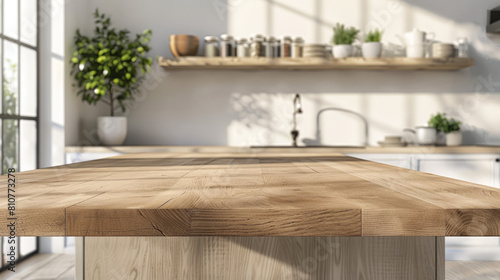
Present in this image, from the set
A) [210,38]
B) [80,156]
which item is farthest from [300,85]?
[80,156]

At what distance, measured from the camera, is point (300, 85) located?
3605 mm

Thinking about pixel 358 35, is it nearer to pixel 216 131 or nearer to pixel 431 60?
pixel 431 60

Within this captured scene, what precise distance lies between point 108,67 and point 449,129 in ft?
8.78

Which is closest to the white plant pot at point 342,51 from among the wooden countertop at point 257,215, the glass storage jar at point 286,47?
the glass storage jar at point 286,47

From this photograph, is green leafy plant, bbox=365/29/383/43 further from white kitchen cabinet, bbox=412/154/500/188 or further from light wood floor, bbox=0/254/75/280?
light wood floor, bbox=0/254/75/280

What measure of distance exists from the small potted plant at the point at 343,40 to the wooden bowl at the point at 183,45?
3.70 feet

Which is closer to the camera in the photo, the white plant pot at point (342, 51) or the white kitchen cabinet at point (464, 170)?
the white kitchen cabinet at point (464, 170)

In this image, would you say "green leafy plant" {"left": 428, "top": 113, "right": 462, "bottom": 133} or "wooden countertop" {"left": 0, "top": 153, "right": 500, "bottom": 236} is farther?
"green leafy plant" {"left": 428, "top": 113, "right": 462, "bottom": 133}

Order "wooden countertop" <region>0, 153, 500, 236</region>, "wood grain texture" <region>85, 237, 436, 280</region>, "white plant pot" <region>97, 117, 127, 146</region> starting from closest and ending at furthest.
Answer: "wooden countertop" <region>0, 153, 500, 236</region> → "wood grain texture" <region>85, 237, 436, 280</region> → "white plant pot" <region>97, 117, 127, 146</region>

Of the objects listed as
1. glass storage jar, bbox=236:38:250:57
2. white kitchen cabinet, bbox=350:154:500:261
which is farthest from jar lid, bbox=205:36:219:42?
white kitchen cabinet, bbox=350:154:500:261

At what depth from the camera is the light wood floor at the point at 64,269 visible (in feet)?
8.34

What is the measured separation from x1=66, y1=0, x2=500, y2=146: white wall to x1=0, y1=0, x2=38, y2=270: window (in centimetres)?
67

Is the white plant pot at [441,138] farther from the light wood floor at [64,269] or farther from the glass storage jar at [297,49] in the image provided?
the glass storage jar at [297,49]

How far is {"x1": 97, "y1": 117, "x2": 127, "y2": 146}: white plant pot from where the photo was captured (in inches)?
129
